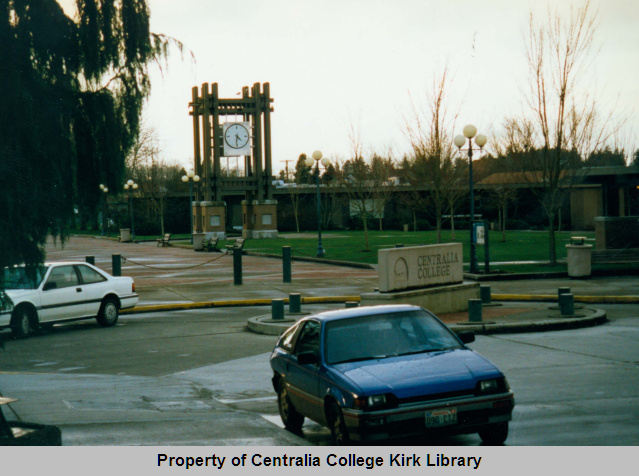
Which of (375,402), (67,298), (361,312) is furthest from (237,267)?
(375,402)

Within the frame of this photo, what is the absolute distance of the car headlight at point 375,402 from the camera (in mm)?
6895

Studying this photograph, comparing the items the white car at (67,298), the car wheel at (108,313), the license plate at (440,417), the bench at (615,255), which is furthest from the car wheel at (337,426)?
the bench at (615,255)

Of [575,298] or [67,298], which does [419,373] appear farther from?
[575,298]

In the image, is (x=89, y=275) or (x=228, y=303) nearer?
(x=89, y=275)

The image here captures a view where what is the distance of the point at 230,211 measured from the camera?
284 feet

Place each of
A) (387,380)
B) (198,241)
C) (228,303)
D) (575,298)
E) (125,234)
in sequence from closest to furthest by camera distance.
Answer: (387,380), (575,298), (228,303), (198,241), (125,234)

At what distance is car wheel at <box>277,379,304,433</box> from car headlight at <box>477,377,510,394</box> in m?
2.12

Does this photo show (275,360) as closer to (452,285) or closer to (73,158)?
(73,158)

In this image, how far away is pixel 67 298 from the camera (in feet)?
56.2

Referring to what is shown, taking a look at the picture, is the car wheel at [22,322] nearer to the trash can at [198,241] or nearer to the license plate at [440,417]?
the license plate at [440,417]

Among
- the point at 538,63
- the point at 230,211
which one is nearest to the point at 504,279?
the point at 538,63

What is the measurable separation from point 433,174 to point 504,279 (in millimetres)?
12231

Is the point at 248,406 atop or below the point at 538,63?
below

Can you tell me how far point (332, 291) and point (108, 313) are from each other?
818 cm
